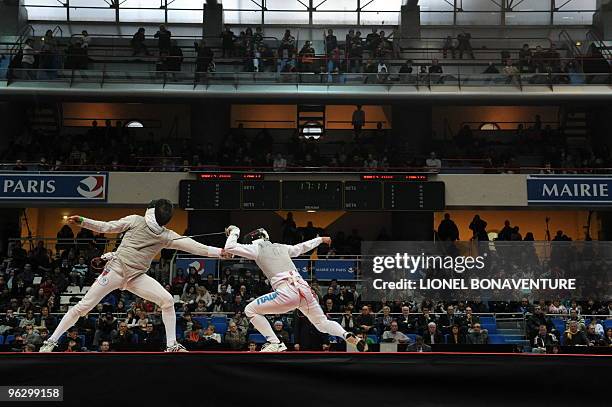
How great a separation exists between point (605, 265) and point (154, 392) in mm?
12462

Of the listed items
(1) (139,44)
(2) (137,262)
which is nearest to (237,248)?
(2) (137,262)

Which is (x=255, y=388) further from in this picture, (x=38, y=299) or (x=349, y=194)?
(x=349, y=194)

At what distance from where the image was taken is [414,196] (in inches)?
981

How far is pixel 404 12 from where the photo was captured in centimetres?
3178

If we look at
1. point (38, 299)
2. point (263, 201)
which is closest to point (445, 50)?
point (263, 201)

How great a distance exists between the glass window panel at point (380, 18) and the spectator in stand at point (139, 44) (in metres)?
10.2

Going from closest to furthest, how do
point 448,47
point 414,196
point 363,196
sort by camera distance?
point 363,196 → point 414,196 → point 448,47

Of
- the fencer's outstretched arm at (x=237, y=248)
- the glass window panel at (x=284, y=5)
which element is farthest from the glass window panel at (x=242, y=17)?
the fencer's outstretched arm at (x=237, y=248)

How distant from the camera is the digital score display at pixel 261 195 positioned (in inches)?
969

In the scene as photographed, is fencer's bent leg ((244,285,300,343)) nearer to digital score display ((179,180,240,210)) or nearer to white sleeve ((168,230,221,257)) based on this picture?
white sleeve ((168,230,221,257))

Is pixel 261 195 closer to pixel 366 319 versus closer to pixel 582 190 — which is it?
pixel 366 319

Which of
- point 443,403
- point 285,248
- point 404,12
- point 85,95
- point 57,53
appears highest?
point 404,12

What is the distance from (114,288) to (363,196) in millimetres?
16060

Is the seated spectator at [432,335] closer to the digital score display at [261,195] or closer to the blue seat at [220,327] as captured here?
the blue seat at [220,327]
